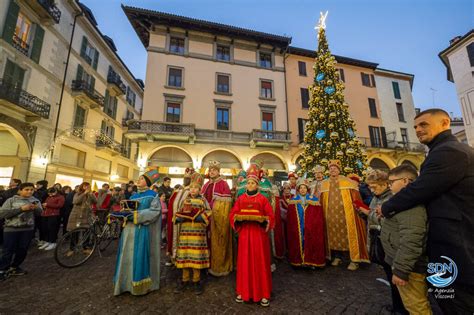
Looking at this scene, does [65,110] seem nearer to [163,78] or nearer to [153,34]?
[163,78]

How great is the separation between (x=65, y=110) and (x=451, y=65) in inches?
1327

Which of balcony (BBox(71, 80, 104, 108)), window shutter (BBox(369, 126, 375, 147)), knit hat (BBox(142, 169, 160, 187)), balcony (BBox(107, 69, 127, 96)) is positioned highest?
balcony (BBox(107, 69, 127, 96))

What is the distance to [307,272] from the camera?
175 inches

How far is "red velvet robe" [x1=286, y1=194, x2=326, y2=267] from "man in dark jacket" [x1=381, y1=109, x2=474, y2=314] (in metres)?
3.12

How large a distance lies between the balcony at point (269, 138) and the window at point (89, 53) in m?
16.1

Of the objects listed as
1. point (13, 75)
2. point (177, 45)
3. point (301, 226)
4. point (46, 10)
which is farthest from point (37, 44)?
Answer: point (301, 226)

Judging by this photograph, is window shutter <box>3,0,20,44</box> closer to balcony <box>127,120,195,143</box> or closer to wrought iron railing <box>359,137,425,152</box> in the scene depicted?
balcony <box>127,120,195,143</box>

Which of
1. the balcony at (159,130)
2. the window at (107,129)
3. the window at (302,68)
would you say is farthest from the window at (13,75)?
the window at (302,68)

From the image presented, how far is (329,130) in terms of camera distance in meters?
10.2

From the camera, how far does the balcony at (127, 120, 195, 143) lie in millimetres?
15953

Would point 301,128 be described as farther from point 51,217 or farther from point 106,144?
point 106,144

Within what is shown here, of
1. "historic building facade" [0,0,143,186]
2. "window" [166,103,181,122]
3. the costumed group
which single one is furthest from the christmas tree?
"historic building facade" [0,0,143,186]

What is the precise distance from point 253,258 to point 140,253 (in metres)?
1.83

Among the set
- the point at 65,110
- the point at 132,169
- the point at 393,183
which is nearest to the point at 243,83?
the point at 65,110
